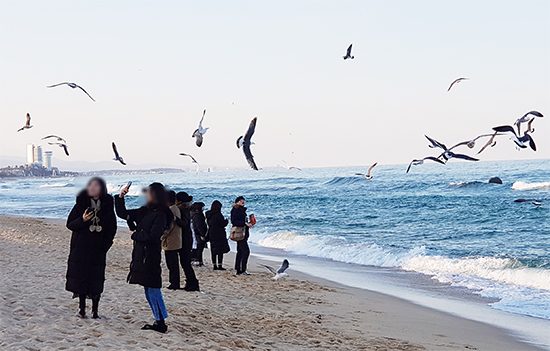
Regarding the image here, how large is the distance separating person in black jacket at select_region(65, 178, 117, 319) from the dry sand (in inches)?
19.0

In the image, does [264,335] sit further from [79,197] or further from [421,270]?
[421,270]

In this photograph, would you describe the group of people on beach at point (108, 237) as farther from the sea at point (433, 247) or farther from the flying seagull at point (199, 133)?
the flying seagull at point (199, 133)

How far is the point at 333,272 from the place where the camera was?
12883 mm

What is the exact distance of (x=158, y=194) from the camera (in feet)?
17.7

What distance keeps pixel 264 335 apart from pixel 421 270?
7940 millimetres

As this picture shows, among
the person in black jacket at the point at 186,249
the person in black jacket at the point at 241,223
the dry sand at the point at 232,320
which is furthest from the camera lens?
the person in black jacket at the point at 241,223

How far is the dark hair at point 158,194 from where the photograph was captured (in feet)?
17.7

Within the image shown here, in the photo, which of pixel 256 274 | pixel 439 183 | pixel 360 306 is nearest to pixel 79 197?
pixel 360 306

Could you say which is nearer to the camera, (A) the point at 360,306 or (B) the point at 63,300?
(B) the point at 63,300

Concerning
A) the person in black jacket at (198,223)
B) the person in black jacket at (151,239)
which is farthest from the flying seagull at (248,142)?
the person in black jacket at (151,239)

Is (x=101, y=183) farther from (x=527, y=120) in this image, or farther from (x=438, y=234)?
(x=438, y=234)

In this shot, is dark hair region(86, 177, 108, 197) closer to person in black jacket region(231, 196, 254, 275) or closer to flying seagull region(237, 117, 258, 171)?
flying seagull region(237, 117, 258, 171)

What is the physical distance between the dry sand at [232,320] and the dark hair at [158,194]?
51.0 inches

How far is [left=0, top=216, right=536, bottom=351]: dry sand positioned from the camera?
5.30m
